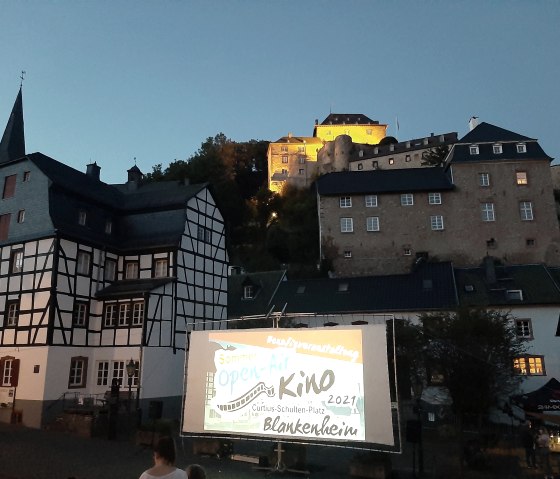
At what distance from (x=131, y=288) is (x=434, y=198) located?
2990cm

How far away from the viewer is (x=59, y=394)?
69.8ft

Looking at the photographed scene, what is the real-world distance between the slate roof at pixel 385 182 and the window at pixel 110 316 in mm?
24765

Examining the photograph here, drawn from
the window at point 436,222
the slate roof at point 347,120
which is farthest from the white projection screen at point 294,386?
the slate roof at point 347,120

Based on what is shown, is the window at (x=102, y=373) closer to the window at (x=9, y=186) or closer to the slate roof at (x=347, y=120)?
the window at (x=9, y=186)

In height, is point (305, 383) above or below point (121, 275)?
below

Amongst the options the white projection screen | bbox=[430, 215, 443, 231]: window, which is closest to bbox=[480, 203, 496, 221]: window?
bbox=[430, 215, 443, 231]: window

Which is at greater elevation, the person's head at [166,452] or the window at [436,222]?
the window at [436,222]

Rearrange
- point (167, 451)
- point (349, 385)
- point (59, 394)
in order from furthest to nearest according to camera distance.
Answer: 1. point (59, 394)
2. point (349, 385)
3. point (167, 451)

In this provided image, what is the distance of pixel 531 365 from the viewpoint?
84.7 ft

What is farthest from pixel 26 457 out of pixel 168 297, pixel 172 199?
pixel 172 199

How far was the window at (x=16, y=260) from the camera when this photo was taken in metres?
23.6

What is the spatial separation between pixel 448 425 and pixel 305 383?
487 inches

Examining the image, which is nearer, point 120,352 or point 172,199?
point 120,352

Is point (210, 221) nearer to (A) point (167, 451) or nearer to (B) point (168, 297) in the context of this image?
(B) point (168, 297)
